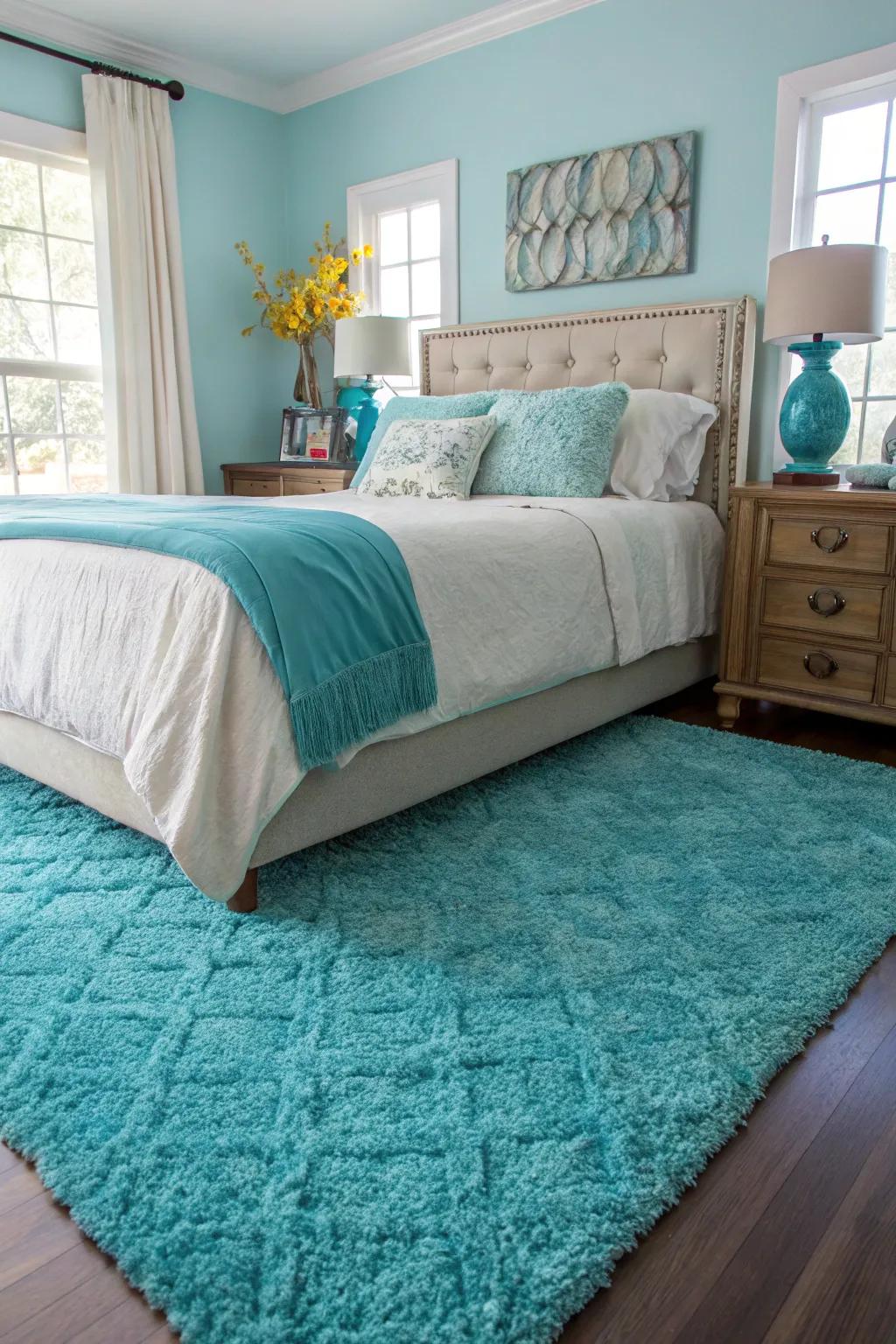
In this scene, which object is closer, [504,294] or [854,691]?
[854,691]

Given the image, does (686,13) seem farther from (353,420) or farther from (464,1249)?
(464,1249)

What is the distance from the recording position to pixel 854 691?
268 cm

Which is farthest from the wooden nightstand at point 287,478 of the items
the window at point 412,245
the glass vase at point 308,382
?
the window at point 412,245

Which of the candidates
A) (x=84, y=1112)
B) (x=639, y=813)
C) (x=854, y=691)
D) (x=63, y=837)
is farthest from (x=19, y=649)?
(x=854, y=691)

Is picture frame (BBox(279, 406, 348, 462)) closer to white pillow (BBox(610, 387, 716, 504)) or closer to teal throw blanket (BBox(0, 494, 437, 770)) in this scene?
white pillow (BBox(610, 387, 716, 504))

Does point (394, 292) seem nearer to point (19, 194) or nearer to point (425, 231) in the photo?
point (425, 231)

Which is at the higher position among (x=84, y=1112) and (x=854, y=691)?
(x=854, y=691)

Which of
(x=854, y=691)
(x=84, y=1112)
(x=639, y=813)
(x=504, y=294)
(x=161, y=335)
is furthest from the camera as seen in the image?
(x=161, y=335)

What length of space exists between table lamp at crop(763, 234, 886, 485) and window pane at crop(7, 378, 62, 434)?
3066mm

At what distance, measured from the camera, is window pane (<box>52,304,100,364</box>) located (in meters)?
4.21

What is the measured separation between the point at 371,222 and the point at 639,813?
355 cm

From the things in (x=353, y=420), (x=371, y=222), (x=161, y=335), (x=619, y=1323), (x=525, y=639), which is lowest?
(x=619, y=1323)

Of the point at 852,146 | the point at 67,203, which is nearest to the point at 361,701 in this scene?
the point at 852,146

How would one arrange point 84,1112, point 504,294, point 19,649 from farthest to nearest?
point 504,294 → point 19,649 → point 84,1112
